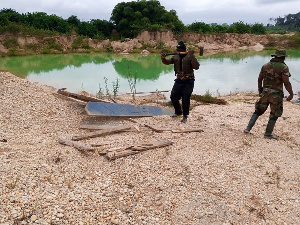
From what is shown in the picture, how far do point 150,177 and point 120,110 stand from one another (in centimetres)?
330

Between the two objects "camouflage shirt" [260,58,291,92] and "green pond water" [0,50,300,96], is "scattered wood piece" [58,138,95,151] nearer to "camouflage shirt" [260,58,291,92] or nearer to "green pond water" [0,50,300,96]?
"camouflage shirt" [260,58,291,92]

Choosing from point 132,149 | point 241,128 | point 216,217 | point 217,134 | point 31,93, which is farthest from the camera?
point 31,93

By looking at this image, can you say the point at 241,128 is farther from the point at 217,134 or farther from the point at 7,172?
the point at 7,172

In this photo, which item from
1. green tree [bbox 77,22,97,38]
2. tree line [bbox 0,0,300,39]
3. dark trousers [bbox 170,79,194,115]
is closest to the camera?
dark trousers [bbox 170,79,194,115]

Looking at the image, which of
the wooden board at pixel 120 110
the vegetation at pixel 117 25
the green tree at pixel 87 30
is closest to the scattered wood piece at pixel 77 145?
the wooden board at pixel 120 110

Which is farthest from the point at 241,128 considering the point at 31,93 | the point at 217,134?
the point at 31,93

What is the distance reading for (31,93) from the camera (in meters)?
8.48

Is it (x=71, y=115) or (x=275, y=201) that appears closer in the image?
(x=275, y=201)

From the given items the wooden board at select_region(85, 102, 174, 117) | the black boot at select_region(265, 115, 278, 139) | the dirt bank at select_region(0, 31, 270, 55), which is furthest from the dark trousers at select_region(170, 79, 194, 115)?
the dirt bank at select_region(0, 31, 270, 55)

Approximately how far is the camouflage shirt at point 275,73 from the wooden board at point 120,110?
283 centimetres

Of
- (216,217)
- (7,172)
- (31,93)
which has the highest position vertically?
(31,93)

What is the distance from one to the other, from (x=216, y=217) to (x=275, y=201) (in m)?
0.94

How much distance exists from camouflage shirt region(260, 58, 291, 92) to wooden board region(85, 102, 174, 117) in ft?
9.29

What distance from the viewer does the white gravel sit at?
11.5ft
